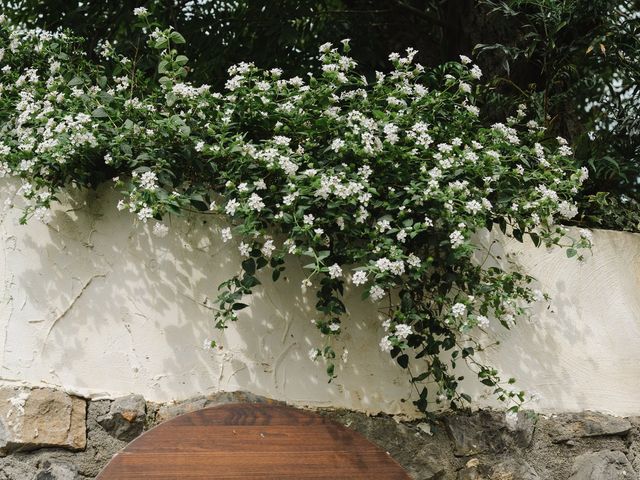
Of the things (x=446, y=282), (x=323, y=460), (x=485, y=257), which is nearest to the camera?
(x=323, y=460)

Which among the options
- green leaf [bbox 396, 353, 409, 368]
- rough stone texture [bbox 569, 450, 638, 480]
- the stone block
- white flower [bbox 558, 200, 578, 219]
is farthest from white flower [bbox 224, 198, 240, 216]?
rough stone texture [bbox 569, 450, 638, 480]

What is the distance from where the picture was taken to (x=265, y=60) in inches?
151

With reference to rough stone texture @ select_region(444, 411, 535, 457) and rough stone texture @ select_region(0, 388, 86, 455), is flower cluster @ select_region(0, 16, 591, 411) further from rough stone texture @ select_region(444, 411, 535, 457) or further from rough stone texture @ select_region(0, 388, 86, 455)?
rough stone texture @ select_region(0, 388, 86, 455)

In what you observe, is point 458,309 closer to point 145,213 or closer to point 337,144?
point 337,144

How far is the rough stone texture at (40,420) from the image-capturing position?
7.17 feet

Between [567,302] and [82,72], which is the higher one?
[82,72]

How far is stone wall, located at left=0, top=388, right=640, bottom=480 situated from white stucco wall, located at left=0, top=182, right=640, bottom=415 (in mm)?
44

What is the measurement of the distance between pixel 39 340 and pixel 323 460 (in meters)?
0.84

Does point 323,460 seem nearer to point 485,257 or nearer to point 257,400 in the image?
A: point 257,400

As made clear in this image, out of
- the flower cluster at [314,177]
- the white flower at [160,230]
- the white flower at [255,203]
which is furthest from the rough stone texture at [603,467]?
the white flower at [160,230]

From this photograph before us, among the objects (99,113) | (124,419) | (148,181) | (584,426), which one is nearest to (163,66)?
(99,113)

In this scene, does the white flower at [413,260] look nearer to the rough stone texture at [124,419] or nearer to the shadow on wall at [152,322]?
the shadow on wall at [152,322]

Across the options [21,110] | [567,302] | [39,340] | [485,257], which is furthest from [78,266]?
[567,302]

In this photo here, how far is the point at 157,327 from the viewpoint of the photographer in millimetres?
2439
